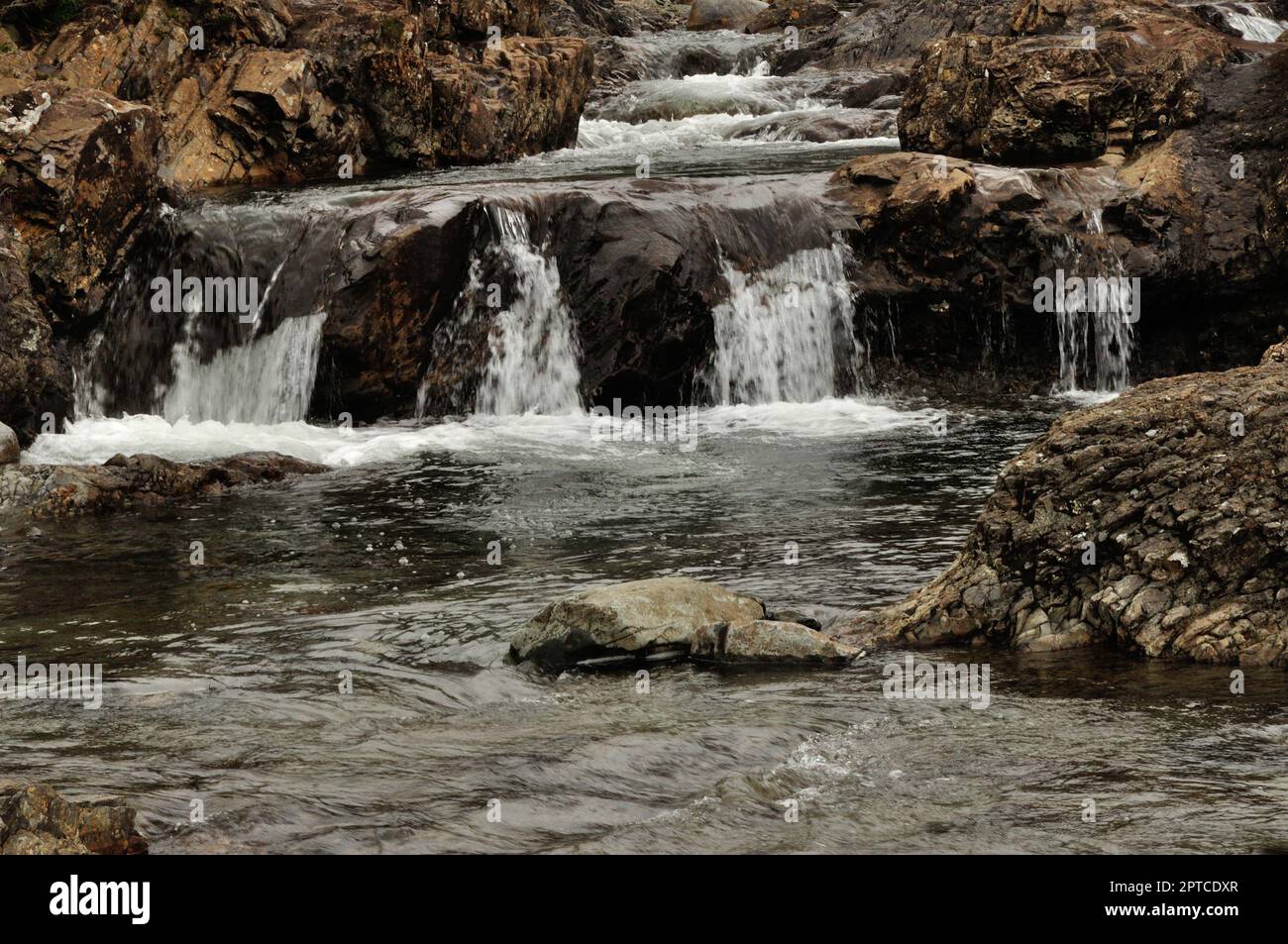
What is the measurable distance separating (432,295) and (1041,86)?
9323mm

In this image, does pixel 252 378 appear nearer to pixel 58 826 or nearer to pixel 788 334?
pixel 788 334

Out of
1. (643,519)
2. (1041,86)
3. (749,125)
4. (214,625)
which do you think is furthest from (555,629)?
(749,125)

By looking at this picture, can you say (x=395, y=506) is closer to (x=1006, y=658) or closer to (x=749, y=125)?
(x=1006, y=658)

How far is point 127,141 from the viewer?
17.1 metres

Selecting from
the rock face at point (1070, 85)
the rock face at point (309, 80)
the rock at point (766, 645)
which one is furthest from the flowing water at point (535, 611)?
the rock face at point (1070, 85)

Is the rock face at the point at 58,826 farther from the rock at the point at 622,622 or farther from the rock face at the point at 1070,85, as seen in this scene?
the rock face at the point at 1070,85

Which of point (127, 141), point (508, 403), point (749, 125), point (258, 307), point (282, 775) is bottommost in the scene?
point (282, 775)

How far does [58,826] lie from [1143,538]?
5.75m

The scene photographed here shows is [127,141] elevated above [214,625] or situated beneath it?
elevated above

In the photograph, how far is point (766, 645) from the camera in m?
8.47

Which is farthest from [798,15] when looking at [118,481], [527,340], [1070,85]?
[118,481]

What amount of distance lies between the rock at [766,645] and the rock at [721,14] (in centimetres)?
3818
